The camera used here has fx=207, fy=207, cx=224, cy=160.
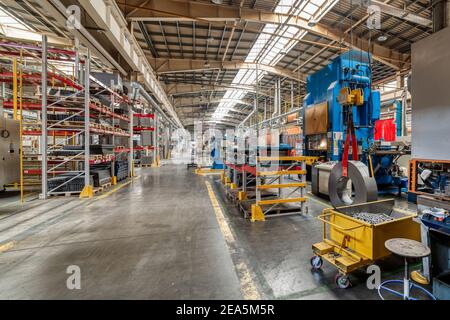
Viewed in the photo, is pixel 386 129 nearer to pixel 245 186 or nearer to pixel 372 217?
pixel 245 186

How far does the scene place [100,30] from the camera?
5.81 meters

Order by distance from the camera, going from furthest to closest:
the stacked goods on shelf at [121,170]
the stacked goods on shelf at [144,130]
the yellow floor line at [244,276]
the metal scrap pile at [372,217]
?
the stacked goods on shelf at [144,130] < the stacked goods on shelf at [121,170] < the metal scrap pile at [372,217] < the yellow floor line at [244,276]

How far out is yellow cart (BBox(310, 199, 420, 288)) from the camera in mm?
2137

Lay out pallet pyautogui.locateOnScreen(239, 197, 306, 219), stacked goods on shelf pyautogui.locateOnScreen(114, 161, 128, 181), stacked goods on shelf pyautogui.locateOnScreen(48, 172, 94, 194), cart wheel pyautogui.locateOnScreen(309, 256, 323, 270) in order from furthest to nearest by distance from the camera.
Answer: stacked goods on shelf pyautogui.locateOnScreen(114, 161, 128, 181), stacked goods on shelf pyautogui.locateOnScreen(48, 172, 94, 194), pallet pyautogui.locateOnScreen(239, 197, 306, 219), cart wheel pyautogui.locateOnScreen(309, 256, 323, 270)

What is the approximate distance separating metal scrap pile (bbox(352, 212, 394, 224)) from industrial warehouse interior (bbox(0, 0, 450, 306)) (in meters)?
0.04

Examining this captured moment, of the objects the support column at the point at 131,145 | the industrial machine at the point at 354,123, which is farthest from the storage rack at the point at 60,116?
the industrial machine at the point at 354,123

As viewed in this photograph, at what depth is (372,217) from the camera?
2670mm

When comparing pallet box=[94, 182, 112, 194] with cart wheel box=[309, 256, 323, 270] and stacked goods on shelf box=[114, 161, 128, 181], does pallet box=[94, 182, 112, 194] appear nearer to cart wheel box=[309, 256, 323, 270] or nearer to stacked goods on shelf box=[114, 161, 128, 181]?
stacked goods on shelf box=[114, 161, 128, 181]

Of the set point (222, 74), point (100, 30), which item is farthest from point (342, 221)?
point (222, 74)

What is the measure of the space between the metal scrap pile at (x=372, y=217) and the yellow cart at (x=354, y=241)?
124mm

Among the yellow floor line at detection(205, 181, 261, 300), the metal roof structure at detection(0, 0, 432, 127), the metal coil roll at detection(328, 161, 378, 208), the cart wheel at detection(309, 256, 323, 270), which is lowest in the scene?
the yellow floor line at detection(205, 181, 261, 300)

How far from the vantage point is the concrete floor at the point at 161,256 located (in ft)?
6.83

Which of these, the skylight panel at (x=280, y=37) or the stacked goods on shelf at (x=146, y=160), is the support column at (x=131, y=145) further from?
the skylight panel at (x=280, y=37)

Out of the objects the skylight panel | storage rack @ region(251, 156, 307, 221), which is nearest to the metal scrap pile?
storage rack @ region(251, 156, 307, 221)
